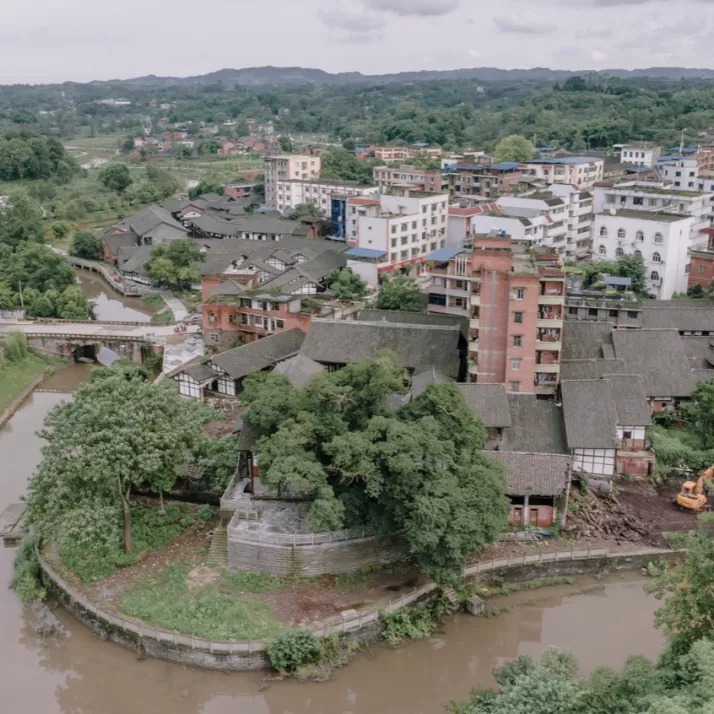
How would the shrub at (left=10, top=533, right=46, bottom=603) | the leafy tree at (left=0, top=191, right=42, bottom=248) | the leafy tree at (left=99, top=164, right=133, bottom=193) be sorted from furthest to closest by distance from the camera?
the leafy tree at (left=99, top=164, right=133, bottom=193), the leafy tree at (left=0, top=191, right=42, bottom=248), the shrub at (left=10, top=533, right=46, bottom=603)

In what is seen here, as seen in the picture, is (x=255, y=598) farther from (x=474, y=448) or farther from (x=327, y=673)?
(x=474, y=448)

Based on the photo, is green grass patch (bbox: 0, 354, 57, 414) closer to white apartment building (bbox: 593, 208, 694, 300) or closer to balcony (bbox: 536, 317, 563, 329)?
balcony (bbox: 536, 317, 563, 329)

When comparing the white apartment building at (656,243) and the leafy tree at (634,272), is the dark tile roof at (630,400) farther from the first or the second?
the white apartment building at (656,243)

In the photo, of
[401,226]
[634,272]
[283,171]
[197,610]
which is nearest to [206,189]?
[283,171]

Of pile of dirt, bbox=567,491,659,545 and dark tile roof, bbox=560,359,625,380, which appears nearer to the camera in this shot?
pile of dirt, bbox=567,491,659,545

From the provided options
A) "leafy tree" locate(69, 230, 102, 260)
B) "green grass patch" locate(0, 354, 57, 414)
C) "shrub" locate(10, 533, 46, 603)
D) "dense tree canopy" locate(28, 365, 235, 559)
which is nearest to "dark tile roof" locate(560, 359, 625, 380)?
"dense tree canopy" locate(28, 365, 235, 559)

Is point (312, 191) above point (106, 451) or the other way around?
above

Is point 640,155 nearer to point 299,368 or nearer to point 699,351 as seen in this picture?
point 699,351
